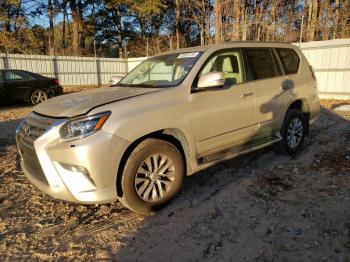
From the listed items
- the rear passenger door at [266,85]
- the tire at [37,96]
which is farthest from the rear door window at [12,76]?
the rear passenger door at [266,85]

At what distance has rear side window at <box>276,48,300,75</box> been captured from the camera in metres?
5.05

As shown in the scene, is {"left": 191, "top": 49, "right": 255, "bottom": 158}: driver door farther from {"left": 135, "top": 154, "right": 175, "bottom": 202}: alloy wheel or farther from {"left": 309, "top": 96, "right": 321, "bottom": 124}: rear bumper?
{"left": 309, "top": 96, "right": 321, "bottom": 124}: rear bumper

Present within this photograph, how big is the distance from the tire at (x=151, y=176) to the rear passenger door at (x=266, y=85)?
1579 mm

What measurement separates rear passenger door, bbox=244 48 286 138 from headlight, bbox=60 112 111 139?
92.3 inches

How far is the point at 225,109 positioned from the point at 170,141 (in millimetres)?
881

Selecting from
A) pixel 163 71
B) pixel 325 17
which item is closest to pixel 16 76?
pixel 163 71

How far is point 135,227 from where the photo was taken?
3.24 metres

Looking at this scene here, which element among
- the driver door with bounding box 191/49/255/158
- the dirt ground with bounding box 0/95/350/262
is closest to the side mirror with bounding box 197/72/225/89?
the driver door with bounding box 191/49/255/158

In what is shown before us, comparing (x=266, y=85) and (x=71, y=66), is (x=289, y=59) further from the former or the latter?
(x=71, y=66)

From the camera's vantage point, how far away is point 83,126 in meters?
3.00

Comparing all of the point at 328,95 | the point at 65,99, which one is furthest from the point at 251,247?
the point at 328,95

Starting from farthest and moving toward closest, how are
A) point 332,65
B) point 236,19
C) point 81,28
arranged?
1. point 81,28
2. point 236,19
3. point 332,65

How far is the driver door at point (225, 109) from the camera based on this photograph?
3.73 m

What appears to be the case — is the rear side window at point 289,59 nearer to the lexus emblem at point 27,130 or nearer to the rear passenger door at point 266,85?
the rear passenger door at point 266,85
